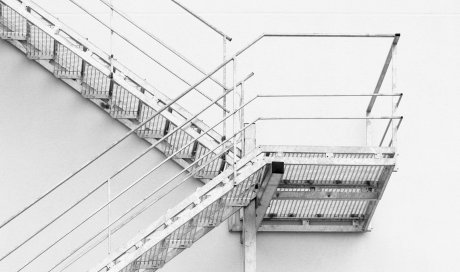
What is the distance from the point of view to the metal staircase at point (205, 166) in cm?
1264

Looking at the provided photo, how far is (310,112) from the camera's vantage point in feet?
47.8

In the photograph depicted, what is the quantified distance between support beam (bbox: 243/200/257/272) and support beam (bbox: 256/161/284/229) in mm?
62

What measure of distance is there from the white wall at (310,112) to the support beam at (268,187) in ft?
2.88

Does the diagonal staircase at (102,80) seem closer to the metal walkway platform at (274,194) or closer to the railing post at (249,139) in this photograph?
the railing post at (249,139)

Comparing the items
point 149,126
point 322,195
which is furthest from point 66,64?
point 322,195

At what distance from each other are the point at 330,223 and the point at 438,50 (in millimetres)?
2251

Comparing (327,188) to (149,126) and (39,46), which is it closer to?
(149,126)

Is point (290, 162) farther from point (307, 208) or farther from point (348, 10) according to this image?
point (348, 10)

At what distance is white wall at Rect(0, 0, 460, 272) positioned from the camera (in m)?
14.3

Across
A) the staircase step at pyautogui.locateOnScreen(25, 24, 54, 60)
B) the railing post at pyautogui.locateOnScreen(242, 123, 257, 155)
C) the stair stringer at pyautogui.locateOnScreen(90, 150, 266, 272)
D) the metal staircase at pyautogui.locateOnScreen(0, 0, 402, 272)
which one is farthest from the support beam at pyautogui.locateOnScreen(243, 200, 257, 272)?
the staircase step at pyautogui.locateOnScreen(25, 24, 54, 60)

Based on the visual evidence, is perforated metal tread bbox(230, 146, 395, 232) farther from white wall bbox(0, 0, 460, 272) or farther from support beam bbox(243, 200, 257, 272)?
support beam bbox(243, 200, 257, 272)

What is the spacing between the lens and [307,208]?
14055 millimetres

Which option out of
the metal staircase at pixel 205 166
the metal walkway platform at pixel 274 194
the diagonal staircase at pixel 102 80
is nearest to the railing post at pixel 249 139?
the metal staircase at pixel 205 166

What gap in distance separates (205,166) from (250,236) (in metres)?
0.87
